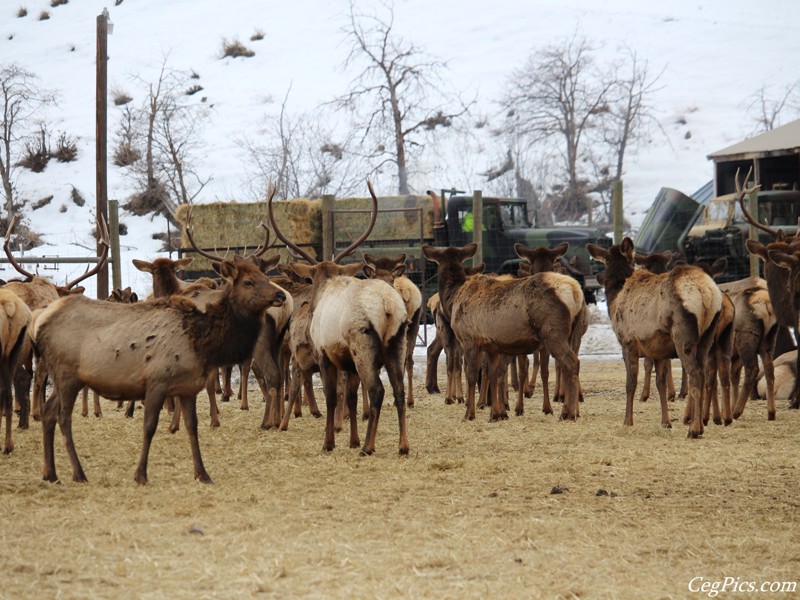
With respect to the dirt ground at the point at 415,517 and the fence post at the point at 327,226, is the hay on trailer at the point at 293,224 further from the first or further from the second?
the dirt ground at the point at 415,517

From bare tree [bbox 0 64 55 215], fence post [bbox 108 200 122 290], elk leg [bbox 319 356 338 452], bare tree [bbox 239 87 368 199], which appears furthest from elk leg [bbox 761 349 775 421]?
bare tree [bbox 0 64 55 215]

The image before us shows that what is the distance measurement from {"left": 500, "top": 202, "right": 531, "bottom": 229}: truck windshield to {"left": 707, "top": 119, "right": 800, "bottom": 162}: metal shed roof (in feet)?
20.2

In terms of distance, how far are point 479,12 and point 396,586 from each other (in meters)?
67.8

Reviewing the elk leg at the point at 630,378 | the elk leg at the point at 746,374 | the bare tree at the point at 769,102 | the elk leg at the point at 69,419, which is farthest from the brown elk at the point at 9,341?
the bare tree at the point at 769,102

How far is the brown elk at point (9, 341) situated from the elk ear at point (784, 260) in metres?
7.30

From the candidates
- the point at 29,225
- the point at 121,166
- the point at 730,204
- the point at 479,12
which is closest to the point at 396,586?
the point at 730,204

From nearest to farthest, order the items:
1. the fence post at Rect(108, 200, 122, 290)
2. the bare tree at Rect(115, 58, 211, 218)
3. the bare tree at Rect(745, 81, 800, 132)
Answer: the fence post at Rect(108, 200, 122, 290), the bare tree at Rect(115, 58, 211, 218), the bare tree at Rect(745, 81, 800, 132)

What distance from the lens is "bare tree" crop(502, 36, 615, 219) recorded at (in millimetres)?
44625

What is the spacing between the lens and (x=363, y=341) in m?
9.30

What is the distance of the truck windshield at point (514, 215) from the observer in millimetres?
25812

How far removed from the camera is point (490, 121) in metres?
53.0

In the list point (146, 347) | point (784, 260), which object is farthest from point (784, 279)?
point (146, 347)

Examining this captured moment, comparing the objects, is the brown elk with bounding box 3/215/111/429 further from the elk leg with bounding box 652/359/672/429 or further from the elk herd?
the elk leg with bounding box 652/359/672/429

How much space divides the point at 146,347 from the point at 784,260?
640 centimetres
